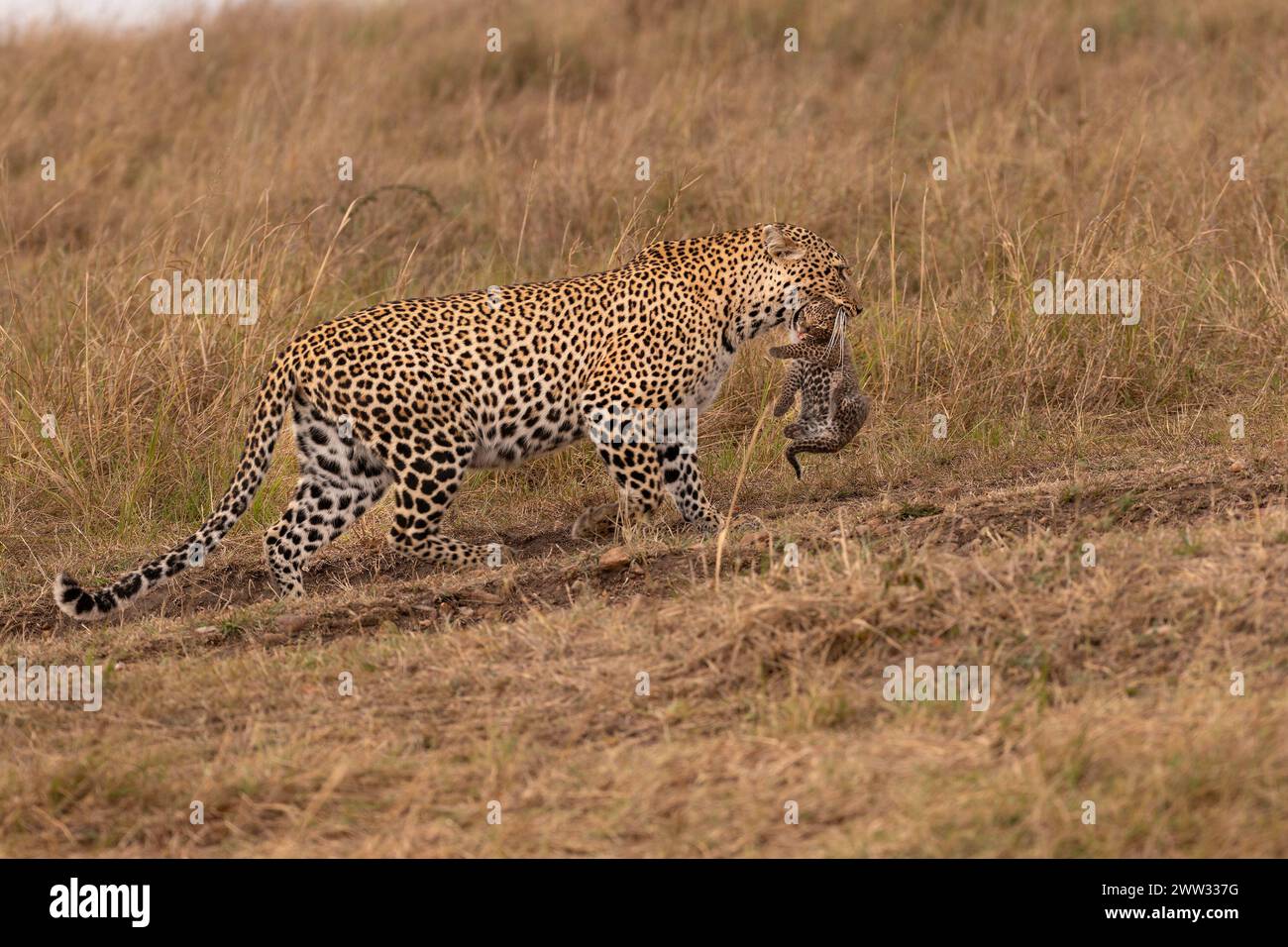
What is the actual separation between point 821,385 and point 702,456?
3.93ft

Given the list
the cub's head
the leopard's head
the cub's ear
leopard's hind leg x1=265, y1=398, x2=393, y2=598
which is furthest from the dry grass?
the cub's ear

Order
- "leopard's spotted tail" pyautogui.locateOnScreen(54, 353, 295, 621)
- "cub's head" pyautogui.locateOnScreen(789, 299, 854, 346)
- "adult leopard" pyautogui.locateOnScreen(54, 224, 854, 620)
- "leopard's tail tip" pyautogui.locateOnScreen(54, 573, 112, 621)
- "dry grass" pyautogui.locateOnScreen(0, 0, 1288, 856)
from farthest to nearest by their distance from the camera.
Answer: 1. "cub's head" pyautogui.locateOnScreen(789, 299, 854, 346)
2. "adult leopard" pyautogui.locateOnScreen(54, 224, 854, 620)
3. "leopard's spotted tail" pyautogui.locateOnScreen(54, 353, 295, 621)
4. "leopard's tail tip" pyautogui.locateOnScreen(54, 573, 112, 621)
5. "dry grass" pyautogui.locateOnScreen(0, 0, 1288, 856)

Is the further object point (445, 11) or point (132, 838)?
point (445, 11)

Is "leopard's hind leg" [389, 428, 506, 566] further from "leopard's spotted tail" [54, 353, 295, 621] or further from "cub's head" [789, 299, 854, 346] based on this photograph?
"cub's head" [789, 299, 854, 346]

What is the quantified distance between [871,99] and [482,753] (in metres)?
9.85

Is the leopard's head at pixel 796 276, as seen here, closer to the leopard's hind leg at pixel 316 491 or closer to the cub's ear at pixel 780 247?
the cub's ear at pixel 780 247

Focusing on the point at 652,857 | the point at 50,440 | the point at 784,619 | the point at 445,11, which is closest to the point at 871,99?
the point at 445,11

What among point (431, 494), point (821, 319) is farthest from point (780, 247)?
point (431, 494)

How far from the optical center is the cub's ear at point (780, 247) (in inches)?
295

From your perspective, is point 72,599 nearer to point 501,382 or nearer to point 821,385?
point 501,382

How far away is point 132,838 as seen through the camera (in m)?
4.51

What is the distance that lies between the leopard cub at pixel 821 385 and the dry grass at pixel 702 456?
1.16ft

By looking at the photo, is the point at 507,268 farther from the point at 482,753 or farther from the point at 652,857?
the point at 652,857

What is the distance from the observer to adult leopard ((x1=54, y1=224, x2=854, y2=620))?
709cm
